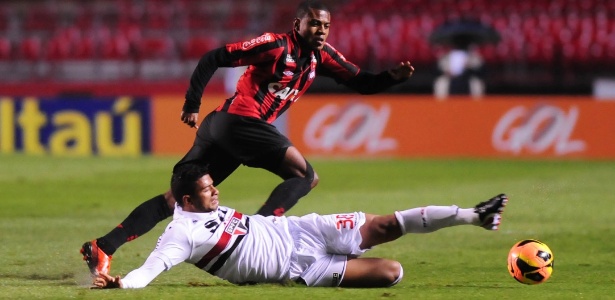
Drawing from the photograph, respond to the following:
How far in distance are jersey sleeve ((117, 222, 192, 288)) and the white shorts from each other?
0.76 metres

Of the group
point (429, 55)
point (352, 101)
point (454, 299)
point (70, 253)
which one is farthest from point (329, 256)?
point (429, 55)

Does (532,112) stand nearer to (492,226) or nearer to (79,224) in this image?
(79,224)

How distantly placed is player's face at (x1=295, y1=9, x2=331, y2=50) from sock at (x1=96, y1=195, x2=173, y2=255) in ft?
5.14

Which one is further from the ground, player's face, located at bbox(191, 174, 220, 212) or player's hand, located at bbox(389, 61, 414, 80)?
player's hand, located at bbox(389, 61, 414, 80)

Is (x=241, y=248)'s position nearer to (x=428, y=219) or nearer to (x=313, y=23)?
(x=428, y=219)

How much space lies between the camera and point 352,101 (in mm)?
19750

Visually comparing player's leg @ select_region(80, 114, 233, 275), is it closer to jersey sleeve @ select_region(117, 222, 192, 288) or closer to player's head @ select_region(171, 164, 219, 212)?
player's head @ select_region(171, 164, 219, 212)

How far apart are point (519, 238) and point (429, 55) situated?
13257mm

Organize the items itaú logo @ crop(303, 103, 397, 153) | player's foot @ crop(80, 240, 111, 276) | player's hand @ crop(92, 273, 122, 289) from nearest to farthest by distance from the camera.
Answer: player's hand @ crop(92, 273, 122, 289)
player's foot @ crop(80, 240, 111, 276)
itaú logo @ crop(303, 103, 397, 153)

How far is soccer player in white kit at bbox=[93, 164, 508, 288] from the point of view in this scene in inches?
270

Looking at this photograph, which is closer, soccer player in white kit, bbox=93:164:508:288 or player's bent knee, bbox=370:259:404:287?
soccer player in white kit, bbox=93:164:508:288

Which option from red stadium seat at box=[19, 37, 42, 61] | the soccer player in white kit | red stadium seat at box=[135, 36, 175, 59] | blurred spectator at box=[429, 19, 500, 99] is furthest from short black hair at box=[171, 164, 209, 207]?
red stadium seat at box=[19, 37, 42, 61]

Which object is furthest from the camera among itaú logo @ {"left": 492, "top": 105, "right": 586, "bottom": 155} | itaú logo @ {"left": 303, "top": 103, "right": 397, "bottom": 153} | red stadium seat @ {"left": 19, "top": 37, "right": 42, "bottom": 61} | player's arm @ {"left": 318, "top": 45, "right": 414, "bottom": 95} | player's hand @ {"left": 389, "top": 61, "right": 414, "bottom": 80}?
red stadium seat @ {"left": 19, "top": 37, "right": 42, "bottom": 61}

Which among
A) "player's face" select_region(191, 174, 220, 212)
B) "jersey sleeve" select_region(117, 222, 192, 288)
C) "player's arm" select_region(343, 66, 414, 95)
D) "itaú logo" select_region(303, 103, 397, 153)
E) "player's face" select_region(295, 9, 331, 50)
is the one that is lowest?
"itaú logo" select_region(303, 103, 397, 153)
